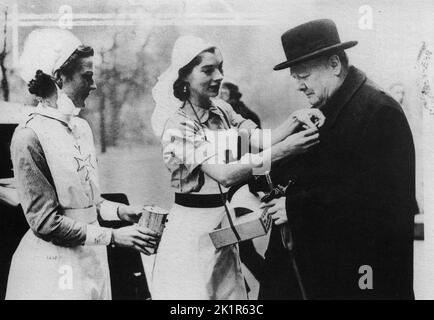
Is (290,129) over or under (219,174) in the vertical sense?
over

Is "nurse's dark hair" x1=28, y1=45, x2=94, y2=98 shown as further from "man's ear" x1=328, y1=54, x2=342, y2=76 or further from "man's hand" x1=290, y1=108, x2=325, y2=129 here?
"man's ear" x1=328, y1=54, x2=342, y2=76

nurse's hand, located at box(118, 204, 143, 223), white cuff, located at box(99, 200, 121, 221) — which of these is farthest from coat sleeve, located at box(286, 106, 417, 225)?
white cuff, located at box(99, 200, 121, 221)

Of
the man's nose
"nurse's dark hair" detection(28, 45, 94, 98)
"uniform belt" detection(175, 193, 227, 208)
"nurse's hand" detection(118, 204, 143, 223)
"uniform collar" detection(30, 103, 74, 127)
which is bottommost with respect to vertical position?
"nurse's hand" detection(118, 204, 143, 223)

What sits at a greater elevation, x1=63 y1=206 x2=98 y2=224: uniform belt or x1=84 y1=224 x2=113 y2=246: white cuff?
x1=63 y1=206 x2=98 y2=224: uniform belt

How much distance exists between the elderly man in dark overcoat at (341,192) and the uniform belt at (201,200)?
1.39ft

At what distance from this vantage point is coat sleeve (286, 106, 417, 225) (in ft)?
15.0

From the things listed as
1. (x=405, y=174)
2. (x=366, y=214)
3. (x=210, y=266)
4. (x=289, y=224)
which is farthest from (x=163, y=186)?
(x=405, y=174)

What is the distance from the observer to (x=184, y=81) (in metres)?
4.69

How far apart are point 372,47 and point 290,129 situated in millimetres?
947

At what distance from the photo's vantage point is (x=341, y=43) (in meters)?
4.65

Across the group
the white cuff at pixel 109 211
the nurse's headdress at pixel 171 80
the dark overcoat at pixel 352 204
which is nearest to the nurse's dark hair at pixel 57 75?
the nurse's headdress at pixel 171 80

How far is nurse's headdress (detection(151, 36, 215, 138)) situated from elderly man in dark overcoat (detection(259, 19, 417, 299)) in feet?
Answer: 2.21

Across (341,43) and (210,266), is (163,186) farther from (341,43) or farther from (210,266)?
(341,43)
